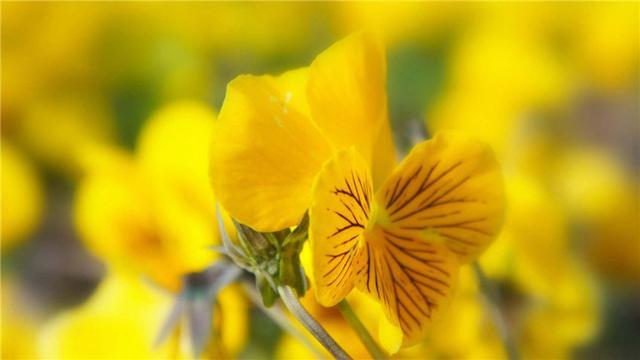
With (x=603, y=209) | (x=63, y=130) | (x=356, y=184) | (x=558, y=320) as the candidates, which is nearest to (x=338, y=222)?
(x=356, y=184)

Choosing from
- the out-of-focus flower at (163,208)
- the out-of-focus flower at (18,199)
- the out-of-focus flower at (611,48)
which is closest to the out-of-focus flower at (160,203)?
the out-of-focus flower at (163,208)

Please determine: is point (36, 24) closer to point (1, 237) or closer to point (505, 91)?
point (1, 237)

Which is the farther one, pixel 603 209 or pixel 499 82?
pixel 499 82

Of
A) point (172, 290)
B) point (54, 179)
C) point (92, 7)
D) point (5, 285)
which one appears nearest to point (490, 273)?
point (172, 290)

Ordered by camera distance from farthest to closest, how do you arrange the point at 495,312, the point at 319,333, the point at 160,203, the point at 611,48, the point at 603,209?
the point at 611,48
the point at 603,209
the point at 160,203
the point at 495,312
the point at 319,333

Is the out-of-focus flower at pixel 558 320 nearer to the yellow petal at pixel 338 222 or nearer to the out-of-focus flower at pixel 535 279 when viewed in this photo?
the out-of-focus flower at pixel 535 279

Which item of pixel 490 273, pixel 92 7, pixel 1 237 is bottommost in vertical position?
pixel 490 273

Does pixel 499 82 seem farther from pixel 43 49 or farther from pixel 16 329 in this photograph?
pixel 16 329
